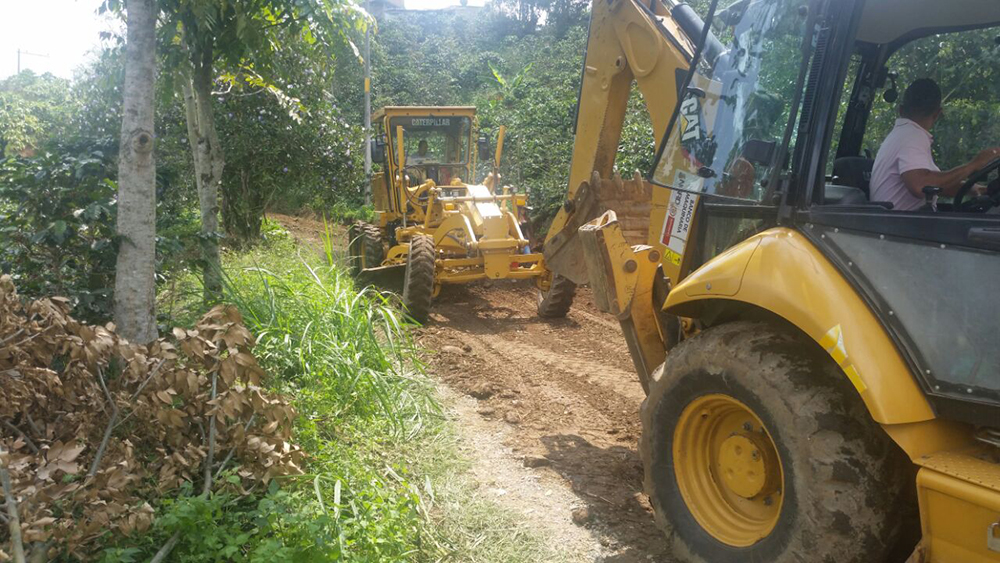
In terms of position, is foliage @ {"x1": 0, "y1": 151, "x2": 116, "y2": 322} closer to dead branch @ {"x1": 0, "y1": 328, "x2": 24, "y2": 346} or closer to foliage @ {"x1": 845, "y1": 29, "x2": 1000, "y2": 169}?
dead branch @ {"x1": 0, "y1": 328, "x2": 24, "y2": 346}

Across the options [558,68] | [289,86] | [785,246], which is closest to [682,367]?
[785,246]

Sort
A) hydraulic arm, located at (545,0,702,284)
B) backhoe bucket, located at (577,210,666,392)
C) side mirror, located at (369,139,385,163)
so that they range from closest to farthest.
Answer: backhoe bucket, located at (577,210,666,392) → hydraulic arm, located at (545,0,702,284) → side mirror, located at (369,139,385,163)

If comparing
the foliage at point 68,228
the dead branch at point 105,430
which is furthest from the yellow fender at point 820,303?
the foliage at point 68,228

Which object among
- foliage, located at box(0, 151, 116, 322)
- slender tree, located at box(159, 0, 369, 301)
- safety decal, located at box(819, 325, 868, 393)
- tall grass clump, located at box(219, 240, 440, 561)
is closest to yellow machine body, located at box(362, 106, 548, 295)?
tall grass clump, located at box(219, 240, 440, 561)

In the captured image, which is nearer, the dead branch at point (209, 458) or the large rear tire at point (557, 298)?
the dead branch at point (209, 458)

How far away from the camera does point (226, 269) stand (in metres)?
6.39

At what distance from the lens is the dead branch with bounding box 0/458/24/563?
237cm

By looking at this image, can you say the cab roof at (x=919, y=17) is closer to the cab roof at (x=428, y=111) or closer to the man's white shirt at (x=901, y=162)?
the man's white shirt at (x=901, y=162)

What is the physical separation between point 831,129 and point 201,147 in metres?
5.14

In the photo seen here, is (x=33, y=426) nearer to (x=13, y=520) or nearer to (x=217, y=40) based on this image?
(x=13, y=520)

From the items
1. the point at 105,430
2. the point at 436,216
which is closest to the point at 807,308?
the point at 105,430

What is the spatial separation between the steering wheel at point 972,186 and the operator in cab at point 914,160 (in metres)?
0.04

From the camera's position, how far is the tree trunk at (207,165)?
550cm

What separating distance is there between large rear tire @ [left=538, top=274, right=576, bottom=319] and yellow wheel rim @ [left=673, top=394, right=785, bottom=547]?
505 cm
